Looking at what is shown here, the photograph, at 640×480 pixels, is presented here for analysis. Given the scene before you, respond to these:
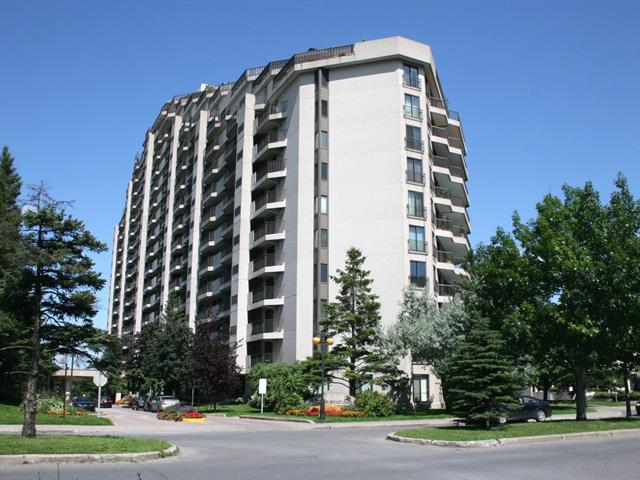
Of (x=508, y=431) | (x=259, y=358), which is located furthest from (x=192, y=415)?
(x=508, y=431)

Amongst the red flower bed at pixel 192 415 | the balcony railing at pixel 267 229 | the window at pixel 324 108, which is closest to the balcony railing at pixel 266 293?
the balcony railing at pixel 267 229

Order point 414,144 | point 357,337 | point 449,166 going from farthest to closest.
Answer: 1. point 449,166
2. point 414,144
3. point 357,337

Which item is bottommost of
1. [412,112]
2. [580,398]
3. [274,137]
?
[580,398]

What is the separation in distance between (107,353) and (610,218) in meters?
22.8

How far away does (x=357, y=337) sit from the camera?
3916 cm

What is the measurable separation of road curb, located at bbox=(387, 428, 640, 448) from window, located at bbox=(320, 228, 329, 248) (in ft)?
98.6

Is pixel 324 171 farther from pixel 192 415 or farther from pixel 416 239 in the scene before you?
pixel 192 415

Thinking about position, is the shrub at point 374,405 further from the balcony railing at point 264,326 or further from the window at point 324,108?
the window at point 324,108

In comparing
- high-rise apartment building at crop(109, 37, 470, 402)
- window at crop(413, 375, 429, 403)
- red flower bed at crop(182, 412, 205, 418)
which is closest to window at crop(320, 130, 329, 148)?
high-rise apartment building at crop(109, 37, 470, 402)

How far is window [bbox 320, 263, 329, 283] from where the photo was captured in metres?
50.7

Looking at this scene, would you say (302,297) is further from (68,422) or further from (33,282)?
(33,282)

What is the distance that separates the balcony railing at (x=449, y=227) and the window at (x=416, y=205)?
3921mm

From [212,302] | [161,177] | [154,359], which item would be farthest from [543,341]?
[161,177]

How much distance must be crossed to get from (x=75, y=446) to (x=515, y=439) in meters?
13.4
